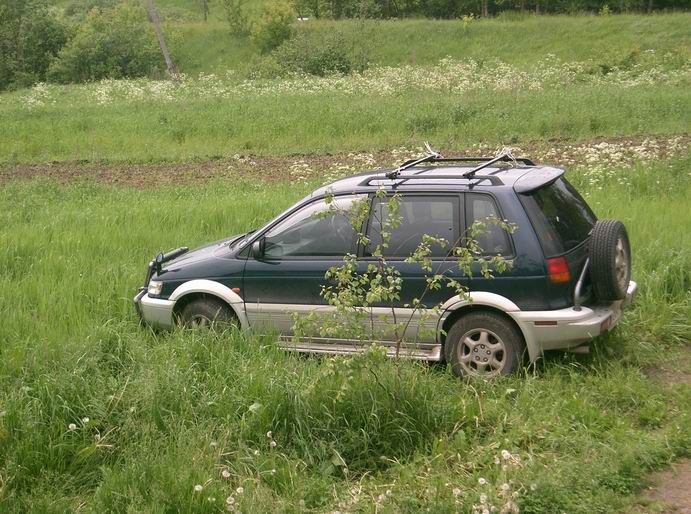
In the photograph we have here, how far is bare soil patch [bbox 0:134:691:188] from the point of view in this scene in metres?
16.7

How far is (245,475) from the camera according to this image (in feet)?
17.8

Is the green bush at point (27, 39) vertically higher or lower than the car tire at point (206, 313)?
higher

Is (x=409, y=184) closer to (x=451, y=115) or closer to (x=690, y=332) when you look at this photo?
(x=690, y=332)

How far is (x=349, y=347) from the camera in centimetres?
714

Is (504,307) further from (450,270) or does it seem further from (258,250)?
(258,250)

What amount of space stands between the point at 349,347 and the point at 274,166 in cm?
1200

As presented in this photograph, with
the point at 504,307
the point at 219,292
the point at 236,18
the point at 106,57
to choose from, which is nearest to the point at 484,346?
the point at 504,307

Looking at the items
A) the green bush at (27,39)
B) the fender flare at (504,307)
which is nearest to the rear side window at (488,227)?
the fender flare at (504,307)

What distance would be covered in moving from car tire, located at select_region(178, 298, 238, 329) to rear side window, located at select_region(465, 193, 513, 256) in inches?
90.1

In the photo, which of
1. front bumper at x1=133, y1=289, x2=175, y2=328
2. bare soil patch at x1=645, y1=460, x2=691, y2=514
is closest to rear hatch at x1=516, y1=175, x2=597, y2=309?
bare soil patch at x1=645, y1=460, x2=691, y2=514

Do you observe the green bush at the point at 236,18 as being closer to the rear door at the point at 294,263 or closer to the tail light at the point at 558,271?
the rear door at the point at 294,263

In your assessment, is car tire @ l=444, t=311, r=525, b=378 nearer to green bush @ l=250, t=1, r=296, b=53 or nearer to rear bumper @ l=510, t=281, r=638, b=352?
Result: rear bumper @ l=510, t=281, r=638, b=352

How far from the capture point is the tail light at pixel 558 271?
22.1ft

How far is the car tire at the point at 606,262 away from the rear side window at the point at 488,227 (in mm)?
689
